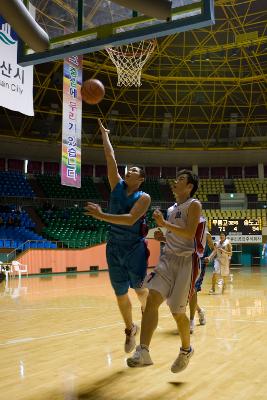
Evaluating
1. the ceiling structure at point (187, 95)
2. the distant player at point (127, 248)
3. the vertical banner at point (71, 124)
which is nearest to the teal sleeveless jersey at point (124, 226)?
the distant player at point (127, 248)

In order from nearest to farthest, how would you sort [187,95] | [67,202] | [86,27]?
[86,27] → [67,202] → [187,95]

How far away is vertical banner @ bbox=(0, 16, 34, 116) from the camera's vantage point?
10.7m

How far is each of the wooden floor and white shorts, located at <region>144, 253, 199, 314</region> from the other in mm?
677

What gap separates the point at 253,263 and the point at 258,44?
14556 millimetres

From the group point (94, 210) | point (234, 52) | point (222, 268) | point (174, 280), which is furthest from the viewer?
point (234, 52)

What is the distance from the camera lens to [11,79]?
11031mm

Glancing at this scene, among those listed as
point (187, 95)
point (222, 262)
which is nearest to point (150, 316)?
point (222, 262)

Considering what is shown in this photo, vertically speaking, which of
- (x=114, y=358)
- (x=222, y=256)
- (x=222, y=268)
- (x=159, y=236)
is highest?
(x=159, y=236)

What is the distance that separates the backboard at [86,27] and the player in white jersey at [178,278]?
6.90 feet

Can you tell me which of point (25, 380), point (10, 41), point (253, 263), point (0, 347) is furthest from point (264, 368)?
point (253, 263)

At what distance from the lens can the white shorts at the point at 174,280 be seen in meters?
4.30

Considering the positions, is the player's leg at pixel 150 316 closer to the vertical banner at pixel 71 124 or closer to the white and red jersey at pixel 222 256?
the white and red jersey at pixel 222 256

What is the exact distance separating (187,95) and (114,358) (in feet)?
95.0

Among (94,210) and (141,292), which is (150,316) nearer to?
(141,292)
